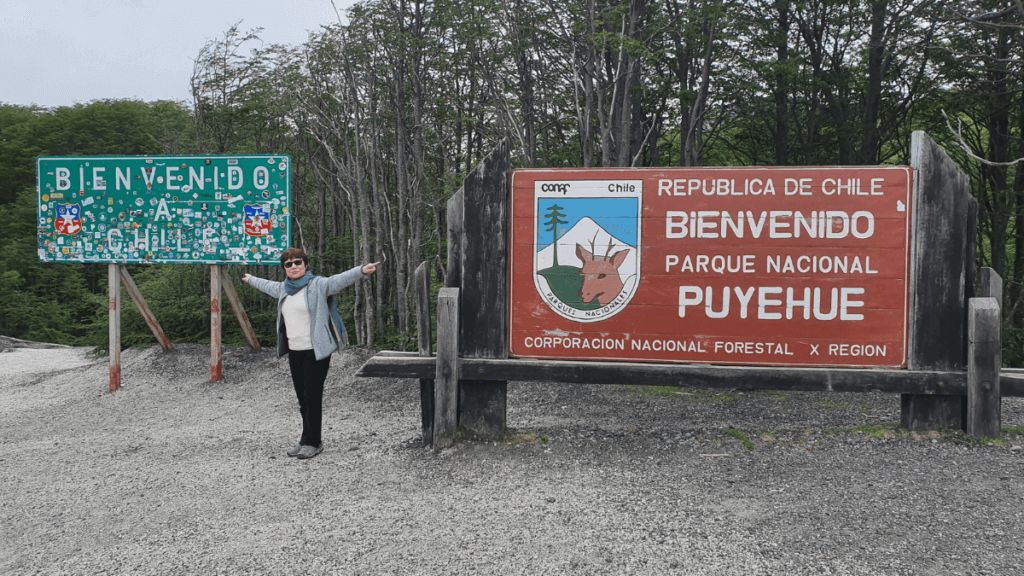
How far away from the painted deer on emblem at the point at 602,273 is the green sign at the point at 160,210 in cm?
577

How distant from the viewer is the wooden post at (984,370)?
16.0 ft

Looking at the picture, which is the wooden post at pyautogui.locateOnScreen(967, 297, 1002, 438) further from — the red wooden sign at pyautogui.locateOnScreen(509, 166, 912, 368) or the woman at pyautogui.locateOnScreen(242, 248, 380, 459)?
the woman at pyautogui.locateOnScreen(242, 248, 380, 459)

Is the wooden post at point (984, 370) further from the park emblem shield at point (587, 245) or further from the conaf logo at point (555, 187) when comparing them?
the conaf logo at point (555, 187)

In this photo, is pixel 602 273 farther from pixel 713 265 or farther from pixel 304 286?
→ pixel 304 286

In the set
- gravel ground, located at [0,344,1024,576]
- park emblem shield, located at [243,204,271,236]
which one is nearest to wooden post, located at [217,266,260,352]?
park emblem shield, located at [243,204,271,236]

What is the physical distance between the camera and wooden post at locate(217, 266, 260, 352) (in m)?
10.2

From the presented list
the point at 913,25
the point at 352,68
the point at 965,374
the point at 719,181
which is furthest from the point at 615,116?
the point at 965,374

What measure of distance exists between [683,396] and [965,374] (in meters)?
3.06

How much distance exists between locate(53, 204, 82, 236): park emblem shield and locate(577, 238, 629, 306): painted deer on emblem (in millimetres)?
8143

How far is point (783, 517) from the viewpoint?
386 centimetres

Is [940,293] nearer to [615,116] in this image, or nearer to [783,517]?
[783,517]

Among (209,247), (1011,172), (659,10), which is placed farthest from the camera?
(1011,172)

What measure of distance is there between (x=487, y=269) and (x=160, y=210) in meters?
6.53

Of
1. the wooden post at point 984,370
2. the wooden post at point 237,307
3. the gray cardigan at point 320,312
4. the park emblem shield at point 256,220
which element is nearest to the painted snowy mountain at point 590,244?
the gray cardigan at point 320,312
